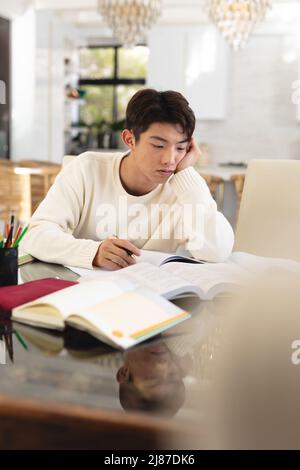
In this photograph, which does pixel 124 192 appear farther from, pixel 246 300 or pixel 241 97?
pixel 241 97

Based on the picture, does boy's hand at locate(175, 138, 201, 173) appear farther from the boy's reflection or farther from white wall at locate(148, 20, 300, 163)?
white wall at locate(148, 20, 300, 163)

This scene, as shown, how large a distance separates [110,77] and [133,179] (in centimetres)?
689

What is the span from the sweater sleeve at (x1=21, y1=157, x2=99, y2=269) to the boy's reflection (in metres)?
0.65

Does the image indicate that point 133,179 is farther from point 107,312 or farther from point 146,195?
point 107,312

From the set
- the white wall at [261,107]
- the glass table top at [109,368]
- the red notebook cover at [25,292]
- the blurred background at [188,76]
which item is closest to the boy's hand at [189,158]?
the red notebook cover at [25,292]

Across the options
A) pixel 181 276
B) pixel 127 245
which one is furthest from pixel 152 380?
pixel 127 245

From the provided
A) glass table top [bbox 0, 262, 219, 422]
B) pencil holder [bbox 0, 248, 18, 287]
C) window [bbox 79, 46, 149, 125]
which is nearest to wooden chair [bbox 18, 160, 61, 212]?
window [bbox 79, 46, 149, 125]

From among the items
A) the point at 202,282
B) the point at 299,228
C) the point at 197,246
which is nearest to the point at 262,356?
the point at 202,282

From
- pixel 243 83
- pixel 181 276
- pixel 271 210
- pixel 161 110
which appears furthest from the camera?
pixel 243 83

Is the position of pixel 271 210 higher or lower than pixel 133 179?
lower

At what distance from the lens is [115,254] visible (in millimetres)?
1377

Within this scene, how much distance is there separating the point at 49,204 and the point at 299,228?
920mm

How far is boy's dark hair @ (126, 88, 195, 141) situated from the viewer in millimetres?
1712
